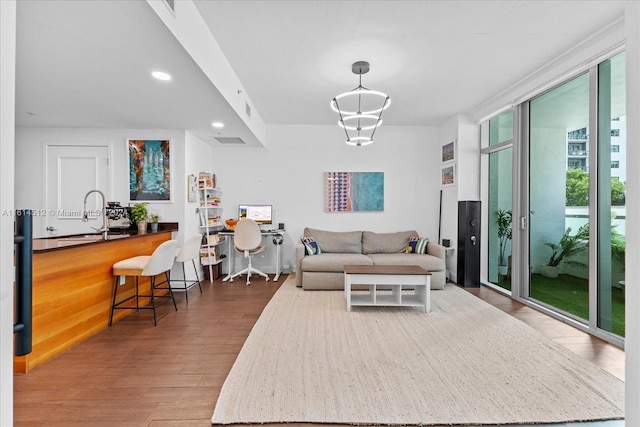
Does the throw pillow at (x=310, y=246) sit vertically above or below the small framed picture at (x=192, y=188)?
below

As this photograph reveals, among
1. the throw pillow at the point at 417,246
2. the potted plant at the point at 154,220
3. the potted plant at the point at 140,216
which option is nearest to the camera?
the potted plant at the point at 140,216

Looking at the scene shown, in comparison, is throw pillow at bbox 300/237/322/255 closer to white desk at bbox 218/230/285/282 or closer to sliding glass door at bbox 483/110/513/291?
white desk at bbox 218/230/285/282

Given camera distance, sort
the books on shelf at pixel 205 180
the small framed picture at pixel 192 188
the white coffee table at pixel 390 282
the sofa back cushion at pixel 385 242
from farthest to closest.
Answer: the sofa back cushion at pixel 385 242 → the books on shelf at pixel 205 180 → the small framed picture at pixel 192 188 → the white coffee table at pixel 390 282

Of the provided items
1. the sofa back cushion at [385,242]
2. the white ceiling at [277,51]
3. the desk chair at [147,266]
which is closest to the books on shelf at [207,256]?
the desk chair at [147,266]

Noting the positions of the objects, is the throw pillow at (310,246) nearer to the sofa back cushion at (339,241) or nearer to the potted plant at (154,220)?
the sofa back cushion at (339,241)

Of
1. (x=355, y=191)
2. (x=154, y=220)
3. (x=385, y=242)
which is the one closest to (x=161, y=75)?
(x=154, y=220)

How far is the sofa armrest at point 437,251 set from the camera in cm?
479

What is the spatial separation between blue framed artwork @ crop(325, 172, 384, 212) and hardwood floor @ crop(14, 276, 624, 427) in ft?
9.13

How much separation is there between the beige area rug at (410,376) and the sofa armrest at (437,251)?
1.46 m

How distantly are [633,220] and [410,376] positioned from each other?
1684 millimetres

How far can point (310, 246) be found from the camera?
5090 mm

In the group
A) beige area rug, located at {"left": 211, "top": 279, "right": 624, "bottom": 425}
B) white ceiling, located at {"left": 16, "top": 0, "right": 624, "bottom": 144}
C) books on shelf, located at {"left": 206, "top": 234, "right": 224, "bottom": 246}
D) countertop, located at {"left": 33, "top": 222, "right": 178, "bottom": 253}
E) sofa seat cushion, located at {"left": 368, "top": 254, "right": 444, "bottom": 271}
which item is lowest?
beige area rug, located at {"left": 211, "top": 279, "right": 624, "bottom": 425}

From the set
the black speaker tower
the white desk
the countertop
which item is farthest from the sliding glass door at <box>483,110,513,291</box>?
the countertop

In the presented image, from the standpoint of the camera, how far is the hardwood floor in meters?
1.85
